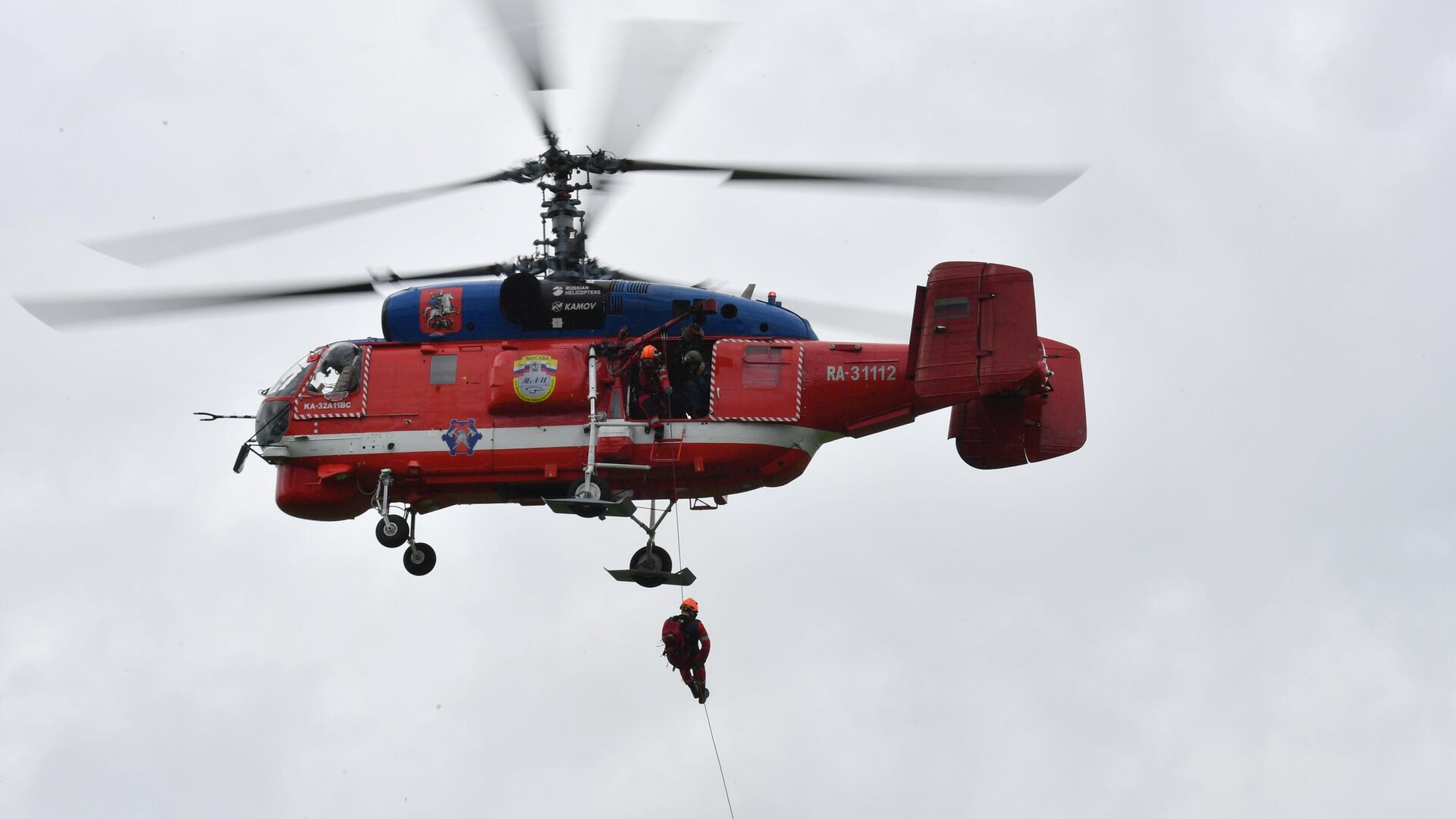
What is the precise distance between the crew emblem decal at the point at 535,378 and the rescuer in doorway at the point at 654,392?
106cm

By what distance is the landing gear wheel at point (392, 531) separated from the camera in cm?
2348

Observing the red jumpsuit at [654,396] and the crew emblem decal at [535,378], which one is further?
the crew emblem decal at [535,378]

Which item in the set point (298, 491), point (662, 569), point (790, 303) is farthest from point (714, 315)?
point (298, 491)

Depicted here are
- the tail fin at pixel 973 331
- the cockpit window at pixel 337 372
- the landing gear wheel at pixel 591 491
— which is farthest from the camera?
the cockpit window at pixel 337 372

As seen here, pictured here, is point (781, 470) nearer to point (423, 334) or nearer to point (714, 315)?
point (714, 315)

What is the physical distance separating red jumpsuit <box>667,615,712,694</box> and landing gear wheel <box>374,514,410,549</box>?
11.6 feet

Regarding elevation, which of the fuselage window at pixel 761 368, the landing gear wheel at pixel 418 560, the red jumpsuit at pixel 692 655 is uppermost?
the fuselage window at pixel 761 368

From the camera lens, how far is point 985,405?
2339cm

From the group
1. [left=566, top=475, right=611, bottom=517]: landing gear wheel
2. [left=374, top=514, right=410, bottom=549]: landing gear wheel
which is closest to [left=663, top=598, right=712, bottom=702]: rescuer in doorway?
[left=566, top=475, right=611, bottom=517]: landing gear wheel

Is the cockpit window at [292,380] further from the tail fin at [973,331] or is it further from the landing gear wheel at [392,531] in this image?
the tail fin at [973,331]

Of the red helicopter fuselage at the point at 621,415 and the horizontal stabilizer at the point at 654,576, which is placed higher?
the red helicopter fuselage at the point at 621,415

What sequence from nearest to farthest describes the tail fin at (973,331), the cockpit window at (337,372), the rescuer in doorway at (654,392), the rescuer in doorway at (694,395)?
the tail fin at (973,331) → the rescuer in doorway at (654,392) → the rescuer in doorway at (694,395) → the cockpit window at (337,372)

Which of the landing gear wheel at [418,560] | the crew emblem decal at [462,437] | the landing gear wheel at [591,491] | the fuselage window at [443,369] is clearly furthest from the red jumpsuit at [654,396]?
the landing gear wheel at [418,560]

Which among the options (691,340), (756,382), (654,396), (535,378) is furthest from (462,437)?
(756,382)
